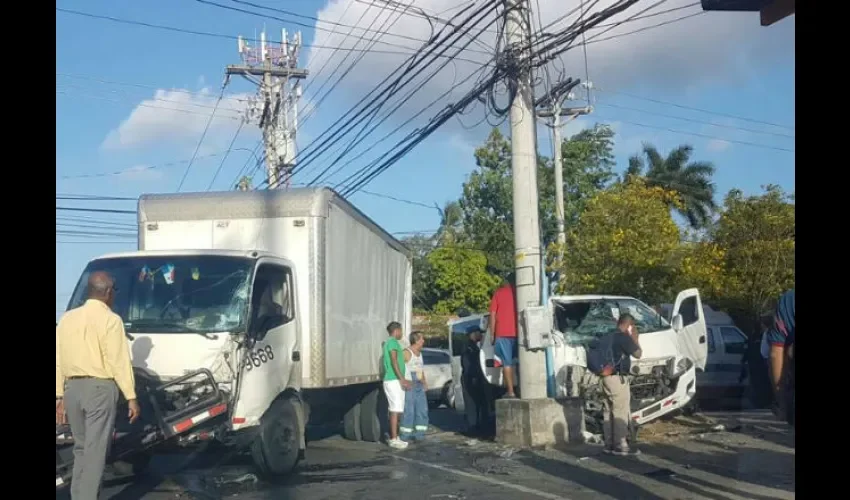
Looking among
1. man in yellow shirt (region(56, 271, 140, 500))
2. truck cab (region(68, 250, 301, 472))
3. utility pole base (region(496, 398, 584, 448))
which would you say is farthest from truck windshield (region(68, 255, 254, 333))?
utility pole base (region(496, 398, 584, 448))

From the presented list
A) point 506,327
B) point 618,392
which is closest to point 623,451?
point 618,392

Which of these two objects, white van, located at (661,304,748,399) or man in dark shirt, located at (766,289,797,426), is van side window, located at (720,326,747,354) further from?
man in dark shirt, located at (766,289,797,426)

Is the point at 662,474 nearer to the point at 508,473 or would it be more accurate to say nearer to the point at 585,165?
the point at 508,473

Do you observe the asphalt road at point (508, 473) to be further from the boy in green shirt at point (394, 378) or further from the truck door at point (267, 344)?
the truck door at point (267, 344)

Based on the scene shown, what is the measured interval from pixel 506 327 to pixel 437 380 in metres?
9.97

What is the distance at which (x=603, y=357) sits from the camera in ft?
39.2

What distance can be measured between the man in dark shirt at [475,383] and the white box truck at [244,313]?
2.27 meters

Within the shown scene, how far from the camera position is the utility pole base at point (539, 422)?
12.8m
